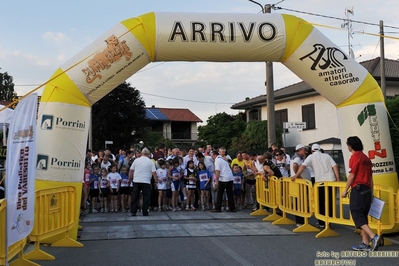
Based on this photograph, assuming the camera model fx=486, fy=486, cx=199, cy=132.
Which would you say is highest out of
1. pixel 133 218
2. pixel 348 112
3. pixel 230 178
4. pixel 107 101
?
pixel 107 101

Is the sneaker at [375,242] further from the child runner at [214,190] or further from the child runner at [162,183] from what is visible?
the child runner at [162,183]

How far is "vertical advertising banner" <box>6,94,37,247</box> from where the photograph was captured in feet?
20.4

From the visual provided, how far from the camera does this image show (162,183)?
48.0ft

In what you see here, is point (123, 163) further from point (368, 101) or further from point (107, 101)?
point (107, 101)

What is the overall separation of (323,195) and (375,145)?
1.48 metres

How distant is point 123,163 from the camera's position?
51.1 feet

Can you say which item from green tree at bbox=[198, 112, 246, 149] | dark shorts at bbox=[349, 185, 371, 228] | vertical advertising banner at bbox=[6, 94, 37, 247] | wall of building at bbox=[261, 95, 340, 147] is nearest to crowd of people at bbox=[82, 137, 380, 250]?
dark shorts at bbox=[349, 185, 371, 228]

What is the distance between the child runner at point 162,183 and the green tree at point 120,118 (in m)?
29.9

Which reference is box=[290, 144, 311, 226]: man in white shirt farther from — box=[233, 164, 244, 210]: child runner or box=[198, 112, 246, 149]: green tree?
box=[198, 112, 246, 149]: green tree

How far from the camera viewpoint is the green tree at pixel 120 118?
146 feet

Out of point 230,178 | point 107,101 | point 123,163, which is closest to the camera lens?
point 230,178

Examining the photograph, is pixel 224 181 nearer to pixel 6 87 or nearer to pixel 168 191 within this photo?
pixel 168 191

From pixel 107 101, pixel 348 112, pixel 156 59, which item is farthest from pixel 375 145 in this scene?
pixel 107 101

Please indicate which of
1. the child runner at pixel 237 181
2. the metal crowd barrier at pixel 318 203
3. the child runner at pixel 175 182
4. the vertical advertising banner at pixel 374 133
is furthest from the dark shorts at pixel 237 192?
the vertical advertising banner at pixel 374 133
